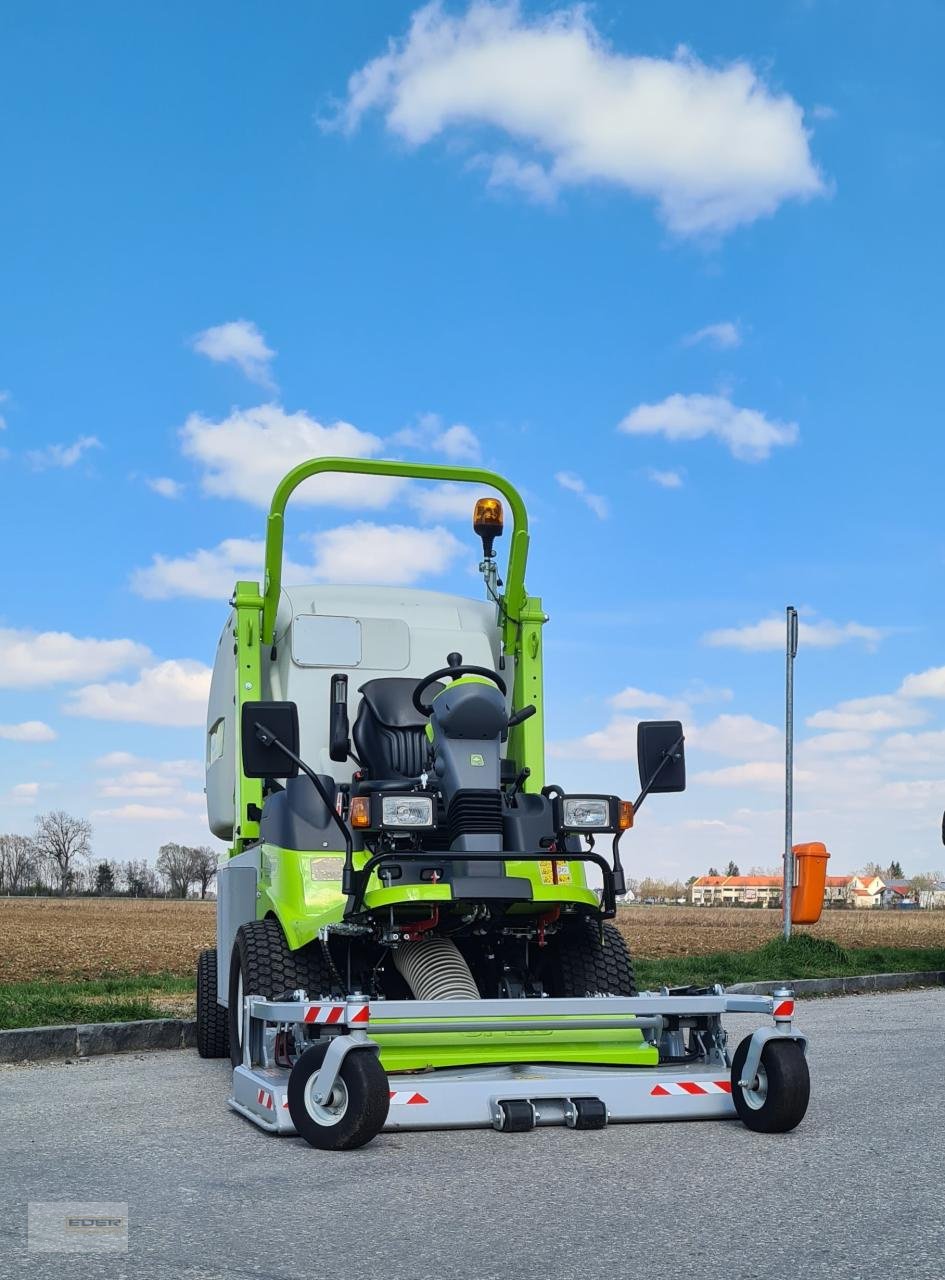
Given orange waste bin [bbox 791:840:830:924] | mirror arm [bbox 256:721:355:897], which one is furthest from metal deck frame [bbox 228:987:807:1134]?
orange waste bin [bbox 791:840:830:924]

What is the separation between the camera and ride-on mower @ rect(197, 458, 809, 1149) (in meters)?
6.30

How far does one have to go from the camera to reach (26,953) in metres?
24.0

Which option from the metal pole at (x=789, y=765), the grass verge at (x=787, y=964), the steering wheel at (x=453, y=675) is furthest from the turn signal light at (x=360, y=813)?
the metal pole at (x=789, y=765)

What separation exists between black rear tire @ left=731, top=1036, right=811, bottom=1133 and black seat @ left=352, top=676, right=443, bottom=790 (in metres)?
2.70

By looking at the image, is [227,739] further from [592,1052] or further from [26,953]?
[26,953]

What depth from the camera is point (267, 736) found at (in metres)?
7.11

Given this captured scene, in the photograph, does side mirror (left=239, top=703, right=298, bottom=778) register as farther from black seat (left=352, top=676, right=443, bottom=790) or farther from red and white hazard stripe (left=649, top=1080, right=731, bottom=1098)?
red and white hazard stripe (left=649, top=1080, right=731, bottom=1098)

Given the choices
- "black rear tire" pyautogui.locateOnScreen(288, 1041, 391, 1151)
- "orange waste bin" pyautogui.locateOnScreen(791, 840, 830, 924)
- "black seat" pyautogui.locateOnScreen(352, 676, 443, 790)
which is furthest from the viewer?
"orange waste bin" pyautogui.locateOnScreen(791, 840, 830, 924)

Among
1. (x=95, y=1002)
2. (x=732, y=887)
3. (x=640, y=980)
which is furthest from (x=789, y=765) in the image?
(x=732, y=887)

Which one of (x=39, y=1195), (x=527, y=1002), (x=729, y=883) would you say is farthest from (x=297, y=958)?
(x=729, y=883)

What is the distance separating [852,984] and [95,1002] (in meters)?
8.49

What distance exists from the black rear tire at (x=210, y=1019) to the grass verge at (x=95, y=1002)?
103cm

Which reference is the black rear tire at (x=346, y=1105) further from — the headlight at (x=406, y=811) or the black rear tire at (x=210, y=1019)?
the black rear tire at (x=210, y=1019)

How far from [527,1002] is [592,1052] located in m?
0.57
